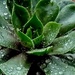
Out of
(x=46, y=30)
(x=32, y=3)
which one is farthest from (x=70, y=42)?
(x=32, y=3)

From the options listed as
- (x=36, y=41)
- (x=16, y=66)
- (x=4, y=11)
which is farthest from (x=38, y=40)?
(x=4, y=11)

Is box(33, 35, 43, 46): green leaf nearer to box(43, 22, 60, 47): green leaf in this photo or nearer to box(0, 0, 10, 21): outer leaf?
box(43, 22, 60, 47): green leaf

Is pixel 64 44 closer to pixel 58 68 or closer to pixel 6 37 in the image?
pixel 58 68

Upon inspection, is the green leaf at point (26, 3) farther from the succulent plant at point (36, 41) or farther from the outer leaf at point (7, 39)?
the outer leaf at point (7, 39)

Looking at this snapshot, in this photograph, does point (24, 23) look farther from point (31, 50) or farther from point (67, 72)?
point (67, 72)

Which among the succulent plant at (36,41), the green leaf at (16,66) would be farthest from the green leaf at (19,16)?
the green leaf at (16,66)

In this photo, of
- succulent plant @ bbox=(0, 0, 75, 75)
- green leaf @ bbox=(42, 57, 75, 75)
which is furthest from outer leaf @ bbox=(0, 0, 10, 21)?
green leaf @ bbox=(42, 57, 75, 75)

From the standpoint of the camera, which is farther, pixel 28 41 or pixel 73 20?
pixel 73 20
